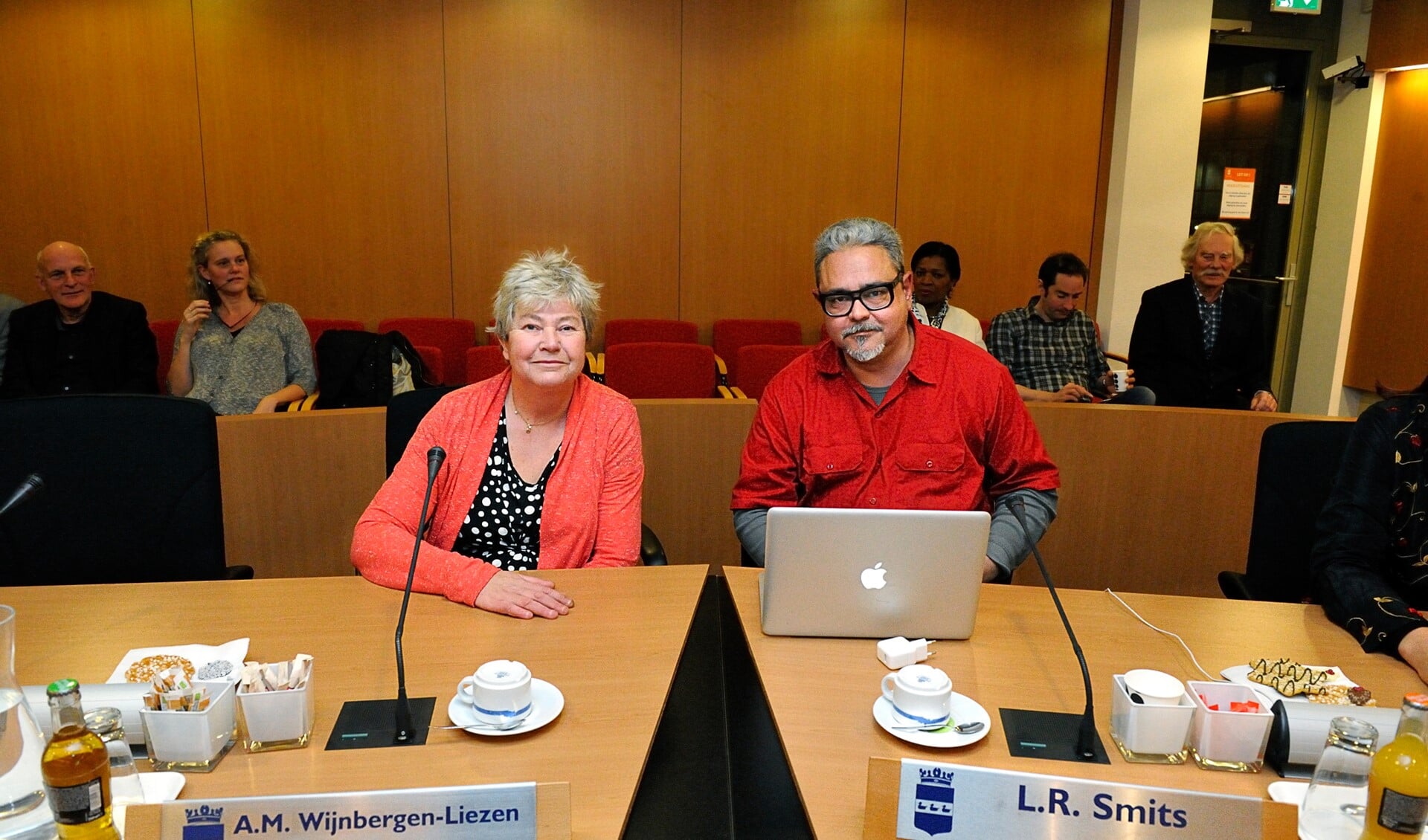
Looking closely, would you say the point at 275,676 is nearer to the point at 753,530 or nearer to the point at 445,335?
the point at 753,530

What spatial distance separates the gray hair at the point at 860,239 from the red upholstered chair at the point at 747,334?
3644 mm

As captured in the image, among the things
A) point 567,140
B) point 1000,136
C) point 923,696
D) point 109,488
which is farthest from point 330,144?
point 923,696

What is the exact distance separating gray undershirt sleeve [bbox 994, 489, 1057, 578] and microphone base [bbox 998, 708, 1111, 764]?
1.73ft

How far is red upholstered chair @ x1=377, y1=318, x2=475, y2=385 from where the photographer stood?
18.3ft

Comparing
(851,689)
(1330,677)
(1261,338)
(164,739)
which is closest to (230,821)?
(164,739)

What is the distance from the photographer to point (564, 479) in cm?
204

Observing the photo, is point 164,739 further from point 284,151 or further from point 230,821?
point 284,151

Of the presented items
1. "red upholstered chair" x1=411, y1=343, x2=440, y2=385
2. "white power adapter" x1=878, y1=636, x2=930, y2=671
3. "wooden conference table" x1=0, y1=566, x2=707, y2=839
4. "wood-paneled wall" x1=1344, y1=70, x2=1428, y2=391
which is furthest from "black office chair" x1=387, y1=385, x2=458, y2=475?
"wood-paneled wall" x1=1344, y1=70, x2=1428, y2=391

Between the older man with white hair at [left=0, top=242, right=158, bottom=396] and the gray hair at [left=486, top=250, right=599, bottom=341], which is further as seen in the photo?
the older man with white hair at [left=0, top=242, right=158, bottom=396]

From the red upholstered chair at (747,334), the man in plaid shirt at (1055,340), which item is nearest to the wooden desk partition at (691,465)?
the man in plaid shirt at (1055,340)

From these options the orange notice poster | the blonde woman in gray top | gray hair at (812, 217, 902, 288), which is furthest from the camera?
the orange notice poster

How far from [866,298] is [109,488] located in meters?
1.77

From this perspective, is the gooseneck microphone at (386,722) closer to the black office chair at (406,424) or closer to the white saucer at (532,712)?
the white saucer at (532,712)

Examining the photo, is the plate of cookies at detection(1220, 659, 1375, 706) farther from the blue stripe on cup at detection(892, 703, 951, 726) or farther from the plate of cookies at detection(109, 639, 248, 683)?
the plate of cookies at detection(109, 639, 248, 683)
